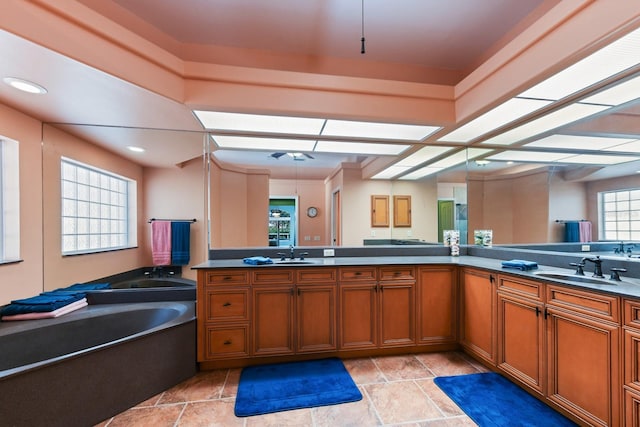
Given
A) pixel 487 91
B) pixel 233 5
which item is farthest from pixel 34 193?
pixel 487 91

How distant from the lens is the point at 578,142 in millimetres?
2506

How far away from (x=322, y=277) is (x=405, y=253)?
1274mm

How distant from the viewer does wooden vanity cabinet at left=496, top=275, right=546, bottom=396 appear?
1.89 m

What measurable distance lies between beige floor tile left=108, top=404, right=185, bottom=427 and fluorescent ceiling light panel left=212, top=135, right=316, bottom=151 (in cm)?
248

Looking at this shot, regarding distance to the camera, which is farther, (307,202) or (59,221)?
(307,202)

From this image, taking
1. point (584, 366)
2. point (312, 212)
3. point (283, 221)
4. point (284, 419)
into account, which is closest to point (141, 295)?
point (283, 221)

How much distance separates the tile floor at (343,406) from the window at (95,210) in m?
1.99

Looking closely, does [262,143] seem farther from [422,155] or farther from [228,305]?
[422,155]

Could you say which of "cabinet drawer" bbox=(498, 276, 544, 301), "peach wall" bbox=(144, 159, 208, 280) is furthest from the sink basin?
"peach wall" bbox=(144, 159, 208, 280)

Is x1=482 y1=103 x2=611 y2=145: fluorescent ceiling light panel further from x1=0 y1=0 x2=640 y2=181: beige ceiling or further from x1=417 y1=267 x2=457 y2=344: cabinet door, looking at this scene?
x1=417 y1=267 x2=457 y2=344: cabinet door

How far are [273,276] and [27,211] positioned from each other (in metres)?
2.28

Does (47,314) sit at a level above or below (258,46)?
below

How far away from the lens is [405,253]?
130 inches

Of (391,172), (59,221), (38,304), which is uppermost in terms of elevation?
(391,172)
